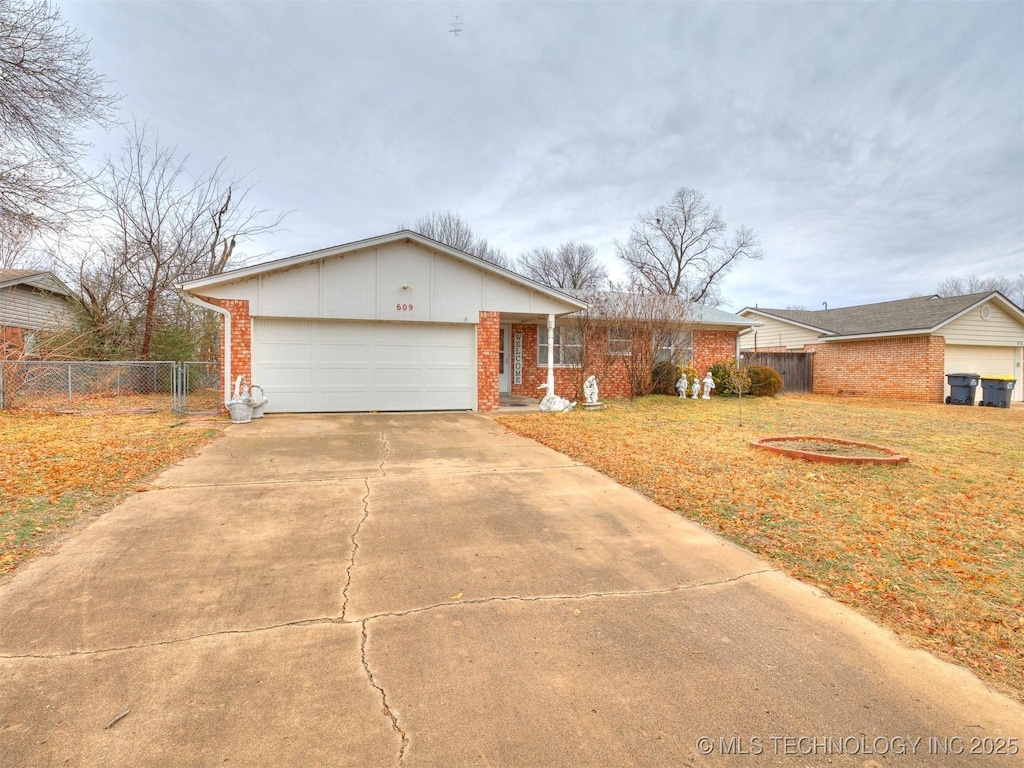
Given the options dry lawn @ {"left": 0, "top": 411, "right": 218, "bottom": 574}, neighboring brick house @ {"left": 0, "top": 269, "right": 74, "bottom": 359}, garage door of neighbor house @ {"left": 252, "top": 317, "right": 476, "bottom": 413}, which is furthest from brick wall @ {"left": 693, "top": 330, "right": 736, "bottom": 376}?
neighboring brick house @ {"left": 0, "top": 269, "right": 74, "bottom": 359}

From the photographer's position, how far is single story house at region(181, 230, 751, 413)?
10633 mm

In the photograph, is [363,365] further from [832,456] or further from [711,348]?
[711,348]

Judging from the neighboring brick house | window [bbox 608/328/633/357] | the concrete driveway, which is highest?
the neighboring brick house

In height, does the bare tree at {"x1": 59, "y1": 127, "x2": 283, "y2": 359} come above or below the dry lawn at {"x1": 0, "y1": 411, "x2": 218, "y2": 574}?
above

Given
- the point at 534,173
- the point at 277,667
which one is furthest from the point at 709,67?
the point at 277,667

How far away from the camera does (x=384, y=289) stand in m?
11.2

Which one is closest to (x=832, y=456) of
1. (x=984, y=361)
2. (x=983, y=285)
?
(x=984, y=361)

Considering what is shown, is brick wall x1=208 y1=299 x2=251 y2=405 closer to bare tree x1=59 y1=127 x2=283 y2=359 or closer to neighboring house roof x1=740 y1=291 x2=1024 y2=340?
bare tree x1=59 y1=127 x2=283 y2=359

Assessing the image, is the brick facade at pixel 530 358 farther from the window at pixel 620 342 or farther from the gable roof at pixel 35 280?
the gable roof at pixel 35 280

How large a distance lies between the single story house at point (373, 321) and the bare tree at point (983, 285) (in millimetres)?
50474

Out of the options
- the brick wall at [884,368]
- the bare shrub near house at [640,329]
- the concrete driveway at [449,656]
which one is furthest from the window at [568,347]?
the brick wall at [884,368]

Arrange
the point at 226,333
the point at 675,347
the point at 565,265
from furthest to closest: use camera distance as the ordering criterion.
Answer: the point at 565,265
the point at 675,347
the point at 226,333

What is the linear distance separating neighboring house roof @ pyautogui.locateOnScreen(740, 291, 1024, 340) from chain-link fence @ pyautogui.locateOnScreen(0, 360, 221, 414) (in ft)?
73.5

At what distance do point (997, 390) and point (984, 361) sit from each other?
11.0 ft
